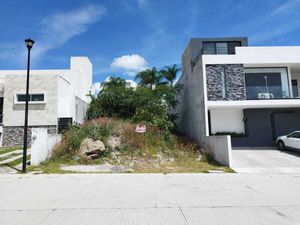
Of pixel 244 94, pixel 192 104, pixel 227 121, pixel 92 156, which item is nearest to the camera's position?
pixel 92 156

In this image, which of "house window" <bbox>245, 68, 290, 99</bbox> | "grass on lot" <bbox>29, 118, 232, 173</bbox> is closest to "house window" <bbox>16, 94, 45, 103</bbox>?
"grass on lot" <bbox>29, 118, 232, 173</bbox>

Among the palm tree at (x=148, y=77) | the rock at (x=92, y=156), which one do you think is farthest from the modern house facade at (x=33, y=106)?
the palm tree at (x=148, y=77)

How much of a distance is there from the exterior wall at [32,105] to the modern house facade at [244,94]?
11966mm

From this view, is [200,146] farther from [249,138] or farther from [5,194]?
[5,194]

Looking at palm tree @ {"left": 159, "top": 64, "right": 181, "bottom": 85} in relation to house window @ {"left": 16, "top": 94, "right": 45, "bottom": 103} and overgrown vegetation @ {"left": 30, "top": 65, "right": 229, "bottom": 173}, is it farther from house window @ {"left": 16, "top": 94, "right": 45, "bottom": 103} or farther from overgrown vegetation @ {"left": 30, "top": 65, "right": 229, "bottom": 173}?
house window @ {"left": 16, "top": 94, "right": 45, "bottom": 103}

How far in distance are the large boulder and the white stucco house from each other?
693 centimetres

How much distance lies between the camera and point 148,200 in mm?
5742

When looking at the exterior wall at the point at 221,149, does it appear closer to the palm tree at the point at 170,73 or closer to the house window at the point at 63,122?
the house window at the point at 63,122

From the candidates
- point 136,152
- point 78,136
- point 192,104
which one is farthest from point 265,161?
point 78,136

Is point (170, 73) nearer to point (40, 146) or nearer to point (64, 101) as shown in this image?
point (64, 101)

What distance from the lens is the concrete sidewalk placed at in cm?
449

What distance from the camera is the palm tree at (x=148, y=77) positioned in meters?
27.0

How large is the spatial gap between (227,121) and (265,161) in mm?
5323

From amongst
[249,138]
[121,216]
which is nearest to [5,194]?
[121,216]
